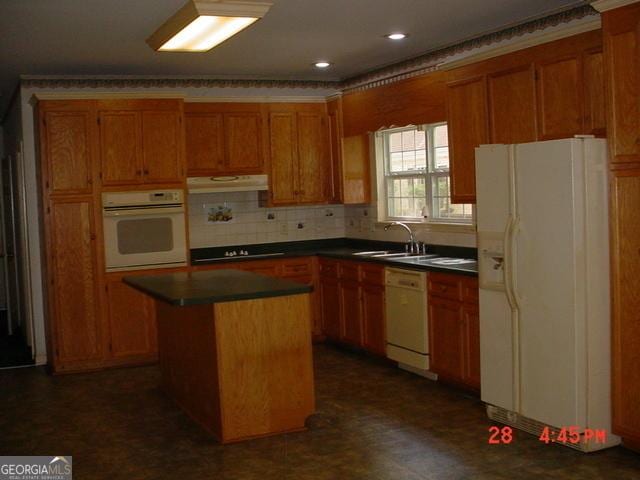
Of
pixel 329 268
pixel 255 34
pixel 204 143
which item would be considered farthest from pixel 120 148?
pixel 329 268

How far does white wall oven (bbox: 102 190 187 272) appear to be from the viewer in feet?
21.9

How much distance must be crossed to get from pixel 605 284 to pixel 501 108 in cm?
154

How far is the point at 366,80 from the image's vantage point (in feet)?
24.9

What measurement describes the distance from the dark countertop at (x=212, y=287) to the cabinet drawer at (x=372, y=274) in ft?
4.22

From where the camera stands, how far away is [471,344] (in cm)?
533

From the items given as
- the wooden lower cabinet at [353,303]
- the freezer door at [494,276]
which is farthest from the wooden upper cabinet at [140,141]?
the freezer door at [494,276]

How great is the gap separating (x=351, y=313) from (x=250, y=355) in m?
2.42

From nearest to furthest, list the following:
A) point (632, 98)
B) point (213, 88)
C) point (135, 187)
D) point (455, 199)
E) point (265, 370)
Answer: point (632, 98) → point (265, 370) → point (455, 199) → point (135, 187) → point (213, 88)

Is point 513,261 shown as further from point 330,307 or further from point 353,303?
point 330,307

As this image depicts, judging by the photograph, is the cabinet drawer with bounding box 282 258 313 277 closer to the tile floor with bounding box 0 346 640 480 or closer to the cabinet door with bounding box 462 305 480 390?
the tile floor with bounding box 0 346 640 480

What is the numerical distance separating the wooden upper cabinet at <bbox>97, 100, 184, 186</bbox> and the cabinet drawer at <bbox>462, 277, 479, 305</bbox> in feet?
A: 9.40

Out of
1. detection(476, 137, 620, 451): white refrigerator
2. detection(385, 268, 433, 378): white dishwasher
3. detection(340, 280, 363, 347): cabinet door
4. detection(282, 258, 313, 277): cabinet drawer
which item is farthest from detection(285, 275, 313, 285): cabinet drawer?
detection(476, 137, 620, 451): white refrigerator

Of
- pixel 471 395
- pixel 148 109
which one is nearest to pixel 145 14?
pixel 148 109

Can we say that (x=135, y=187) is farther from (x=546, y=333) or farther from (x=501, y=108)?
(x=546, y=333)
